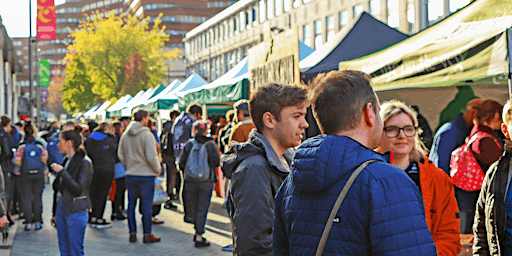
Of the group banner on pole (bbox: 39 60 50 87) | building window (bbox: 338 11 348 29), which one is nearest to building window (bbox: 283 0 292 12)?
building window (bbox: 338 11 348 29)

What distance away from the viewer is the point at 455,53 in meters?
4.68

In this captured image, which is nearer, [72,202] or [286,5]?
[72,202]

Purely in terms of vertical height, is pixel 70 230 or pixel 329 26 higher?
pixel 329 26

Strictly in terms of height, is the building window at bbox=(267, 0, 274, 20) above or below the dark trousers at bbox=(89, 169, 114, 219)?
above

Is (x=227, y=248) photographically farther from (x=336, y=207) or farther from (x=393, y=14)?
(x=393, y=14)

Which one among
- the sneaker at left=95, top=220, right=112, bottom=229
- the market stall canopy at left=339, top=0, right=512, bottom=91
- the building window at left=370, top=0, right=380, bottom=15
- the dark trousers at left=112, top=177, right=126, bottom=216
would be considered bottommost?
the sneaker at left=95, top=220, right=112, bottom=229

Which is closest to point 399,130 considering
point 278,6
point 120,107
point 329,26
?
point 120,107

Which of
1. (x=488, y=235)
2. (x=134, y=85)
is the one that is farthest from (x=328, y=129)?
(x=134, y=85)

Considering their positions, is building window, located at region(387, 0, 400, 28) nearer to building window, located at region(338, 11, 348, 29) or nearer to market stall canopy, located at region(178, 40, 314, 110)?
building window, located at region(338, 11, 348, 29)

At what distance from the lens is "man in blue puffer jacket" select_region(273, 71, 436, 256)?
1596mm

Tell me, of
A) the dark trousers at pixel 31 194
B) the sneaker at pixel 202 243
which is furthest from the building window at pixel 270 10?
the sneaker at pixel 202 243

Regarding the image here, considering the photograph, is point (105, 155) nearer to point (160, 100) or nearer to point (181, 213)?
point (181, 213)

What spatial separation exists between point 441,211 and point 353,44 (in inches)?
242

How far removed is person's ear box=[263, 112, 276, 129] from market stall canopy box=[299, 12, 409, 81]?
5.23m
